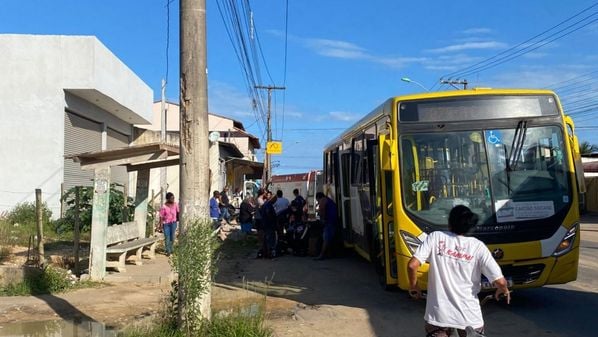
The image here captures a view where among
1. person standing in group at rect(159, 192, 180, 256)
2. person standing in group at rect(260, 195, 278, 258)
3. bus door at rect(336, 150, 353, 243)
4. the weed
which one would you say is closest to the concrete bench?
person standing in group at rect(159, 192, 180, 256)

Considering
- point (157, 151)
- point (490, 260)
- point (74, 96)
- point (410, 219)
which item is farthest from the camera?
point (74, 96)

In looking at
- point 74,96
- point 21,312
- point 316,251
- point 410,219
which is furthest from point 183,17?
point 74,96

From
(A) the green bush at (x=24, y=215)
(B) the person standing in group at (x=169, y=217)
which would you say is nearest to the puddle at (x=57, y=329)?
(B) the person standing in group at (x=169, y=217)

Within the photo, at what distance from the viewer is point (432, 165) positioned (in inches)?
324

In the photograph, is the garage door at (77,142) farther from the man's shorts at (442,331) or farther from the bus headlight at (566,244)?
the man's shorts at (442,331)

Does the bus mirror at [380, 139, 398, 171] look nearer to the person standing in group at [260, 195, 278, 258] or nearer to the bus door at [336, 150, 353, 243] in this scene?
the bus door at [336, 150, 353, 243]

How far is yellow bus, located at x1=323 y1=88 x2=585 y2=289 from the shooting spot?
789cm

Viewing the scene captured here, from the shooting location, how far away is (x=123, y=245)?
12.9 m

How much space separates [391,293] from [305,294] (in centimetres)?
145

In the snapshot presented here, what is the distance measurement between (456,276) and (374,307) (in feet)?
14.8

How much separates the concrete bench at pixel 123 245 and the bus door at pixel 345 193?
4806mm

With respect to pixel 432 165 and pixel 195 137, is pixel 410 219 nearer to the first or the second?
pixel 432 165

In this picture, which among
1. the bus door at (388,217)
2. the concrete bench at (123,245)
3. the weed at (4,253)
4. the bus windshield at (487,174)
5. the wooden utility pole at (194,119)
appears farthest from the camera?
the weed at (4,253)

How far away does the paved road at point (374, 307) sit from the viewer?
7.38m
